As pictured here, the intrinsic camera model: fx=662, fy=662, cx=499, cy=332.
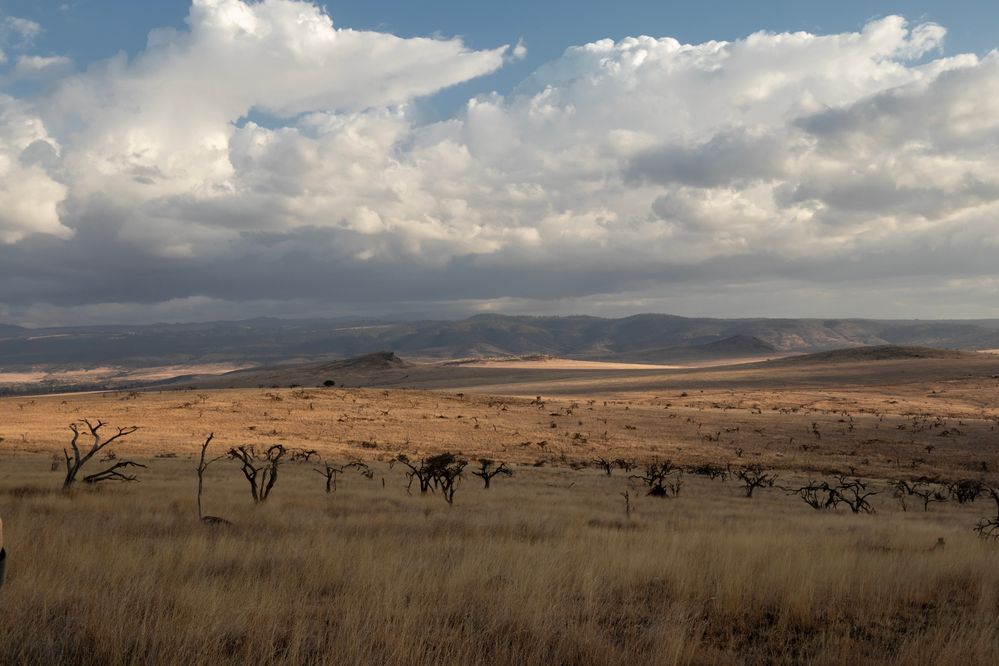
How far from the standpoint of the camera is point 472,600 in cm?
557

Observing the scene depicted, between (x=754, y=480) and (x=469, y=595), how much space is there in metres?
22.4

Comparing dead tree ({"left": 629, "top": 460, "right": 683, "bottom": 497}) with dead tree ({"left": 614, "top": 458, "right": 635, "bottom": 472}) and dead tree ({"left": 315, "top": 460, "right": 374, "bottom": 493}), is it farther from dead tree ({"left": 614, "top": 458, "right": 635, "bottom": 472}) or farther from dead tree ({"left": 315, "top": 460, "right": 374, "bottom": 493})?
dead tree ({"left": 315, "top": 460, "right": 374, "bottom": 493})

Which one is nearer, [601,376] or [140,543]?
[140,543]

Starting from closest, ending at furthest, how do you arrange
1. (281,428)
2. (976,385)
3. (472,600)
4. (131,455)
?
(472,600)
(131,455)
(281,428)
(976,385)

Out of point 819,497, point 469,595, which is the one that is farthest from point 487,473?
point 469,595

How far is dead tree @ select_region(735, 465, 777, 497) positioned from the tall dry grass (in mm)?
11794

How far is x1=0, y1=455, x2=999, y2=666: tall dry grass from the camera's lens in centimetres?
434

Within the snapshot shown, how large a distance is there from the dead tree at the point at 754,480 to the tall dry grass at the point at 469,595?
11794 millimetres

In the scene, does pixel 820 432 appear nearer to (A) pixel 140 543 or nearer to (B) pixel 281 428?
(B) pixel 281 428

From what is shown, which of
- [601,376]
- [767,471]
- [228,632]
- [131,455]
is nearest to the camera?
[228,632]

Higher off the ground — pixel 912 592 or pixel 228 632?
pixel 228 632

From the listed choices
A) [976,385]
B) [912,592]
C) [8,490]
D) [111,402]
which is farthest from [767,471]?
[976,385]

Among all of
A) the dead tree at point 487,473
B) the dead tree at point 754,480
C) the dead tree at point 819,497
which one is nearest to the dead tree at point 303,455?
the dead tree at point 487,473

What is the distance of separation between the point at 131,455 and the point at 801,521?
27.7m
